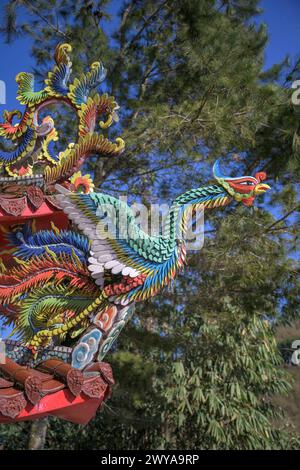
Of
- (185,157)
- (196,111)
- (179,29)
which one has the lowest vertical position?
(185,157)

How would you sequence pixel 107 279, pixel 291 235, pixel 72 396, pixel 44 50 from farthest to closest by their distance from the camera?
1. pixel 44 50
2. pixel 291 235
3. pixel 107 279
4. pixel 72 396

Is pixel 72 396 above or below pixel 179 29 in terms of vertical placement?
below

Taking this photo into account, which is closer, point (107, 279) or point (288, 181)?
point (107, 279)

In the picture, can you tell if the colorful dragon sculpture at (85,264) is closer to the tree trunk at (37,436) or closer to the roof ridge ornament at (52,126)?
the roof ridge ornament at (52,126)

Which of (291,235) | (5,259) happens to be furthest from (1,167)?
(291,235)

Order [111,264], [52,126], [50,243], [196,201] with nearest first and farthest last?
[111,264], [50,243], [196,201], [52,126]

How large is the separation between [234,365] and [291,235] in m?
3.27

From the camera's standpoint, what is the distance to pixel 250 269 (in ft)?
17.3

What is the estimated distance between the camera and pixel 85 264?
9.54 feet

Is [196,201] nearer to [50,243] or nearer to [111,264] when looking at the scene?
[111,264]

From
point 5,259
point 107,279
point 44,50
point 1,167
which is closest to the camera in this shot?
point 107,279

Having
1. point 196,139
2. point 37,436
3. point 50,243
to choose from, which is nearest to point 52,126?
point 50,243

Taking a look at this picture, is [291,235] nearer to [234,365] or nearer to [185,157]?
[185,157]

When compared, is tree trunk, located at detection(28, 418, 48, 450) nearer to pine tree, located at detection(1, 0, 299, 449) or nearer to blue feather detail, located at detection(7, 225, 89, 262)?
pine tree, located at detection(1, 0, 299, 449)
